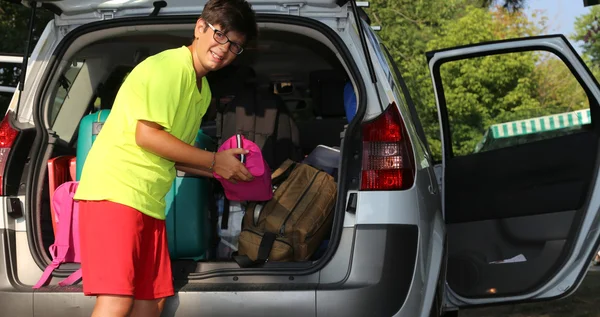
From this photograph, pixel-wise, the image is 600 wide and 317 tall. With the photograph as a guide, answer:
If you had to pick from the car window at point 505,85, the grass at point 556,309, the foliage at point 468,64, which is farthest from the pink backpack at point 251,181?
the foliage at point 468,64

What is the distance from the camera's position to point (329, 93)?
517 cm

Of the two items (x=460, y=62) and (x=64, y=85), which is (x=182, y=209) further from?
(x=460, y=62)

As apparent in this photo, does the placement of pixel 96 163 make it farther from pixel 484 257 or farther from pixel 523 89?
pixel 523 89

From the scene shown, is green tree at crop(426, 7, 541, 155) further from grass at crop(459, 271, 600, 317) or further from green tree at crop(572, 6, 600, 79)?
grass at crop(459, 271, 600, 317)

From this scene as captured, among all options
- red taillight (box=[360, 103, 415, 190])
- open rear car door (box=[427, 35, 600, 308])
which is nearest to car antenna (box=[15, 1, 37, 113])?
red taillight (box=[360, 103, 415, 190])

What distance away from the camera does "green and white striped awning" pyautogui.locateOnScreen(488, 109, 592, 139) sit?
4.83 metres

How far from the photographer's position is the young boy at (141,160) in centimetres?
297

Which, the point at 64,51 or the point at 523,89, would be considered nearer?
the point at 64,51

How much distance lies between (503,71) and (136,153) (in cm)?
1856

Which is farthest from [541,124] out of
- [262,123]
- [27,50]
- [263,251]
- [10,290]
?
[10,290]

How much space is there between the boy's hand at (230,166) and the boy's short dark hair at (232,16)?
0.40m

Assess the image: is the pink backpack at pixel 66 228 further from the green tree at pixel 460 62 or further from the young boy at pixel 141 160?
the green tree at pixel 460 62

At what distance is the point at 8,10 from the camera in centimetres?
1198

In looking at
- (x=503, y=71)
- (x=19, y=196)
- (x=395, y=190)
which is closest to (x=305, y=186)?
(x=395, y=190)
